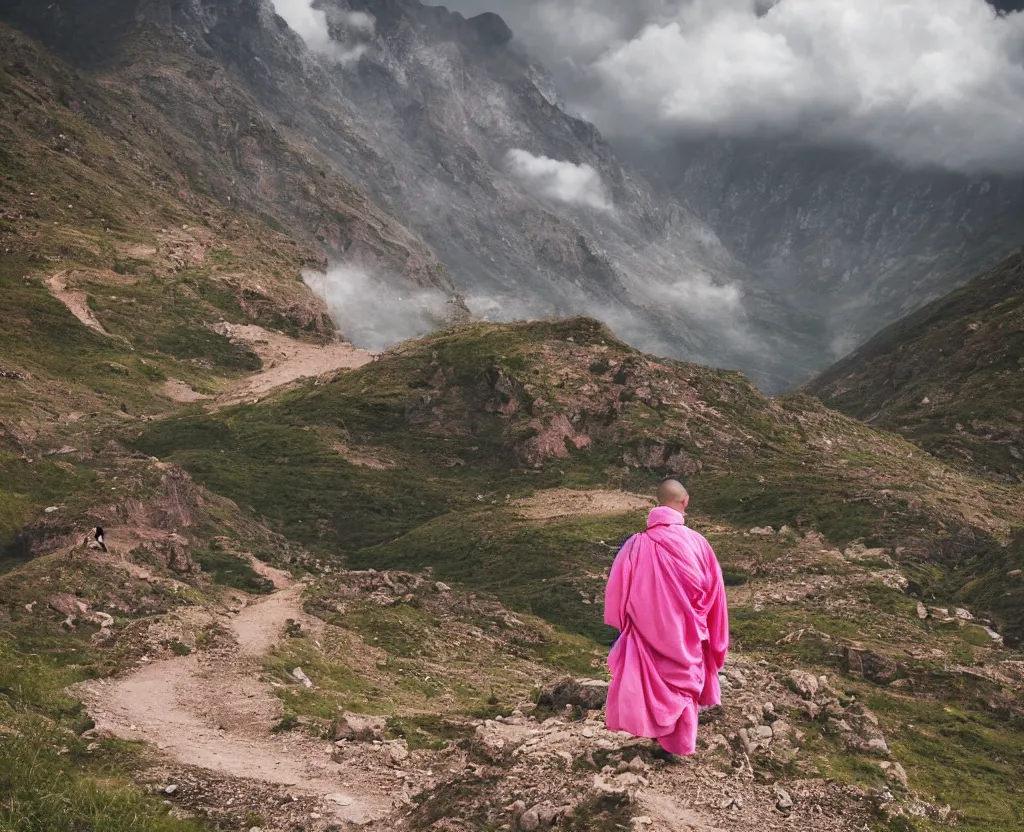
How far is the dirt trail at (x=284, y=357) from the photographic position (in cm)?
9919

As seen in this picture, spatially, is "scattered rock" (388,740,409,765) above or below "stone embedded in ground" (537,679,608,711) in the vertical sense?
below

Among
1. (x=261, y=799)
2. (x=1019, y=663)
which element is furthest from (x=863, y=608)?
(x=261, y=799)

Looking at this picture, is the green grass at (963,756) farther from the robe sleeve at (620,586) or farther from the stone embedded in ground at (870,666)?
the robe sleeve at (620,586)

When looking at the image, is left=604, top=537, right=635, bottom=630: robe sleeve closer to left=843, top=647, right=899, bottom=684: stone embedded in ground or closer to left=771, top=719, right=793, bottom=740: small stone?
left=771, top=719, right=793, bottom=740: small stone

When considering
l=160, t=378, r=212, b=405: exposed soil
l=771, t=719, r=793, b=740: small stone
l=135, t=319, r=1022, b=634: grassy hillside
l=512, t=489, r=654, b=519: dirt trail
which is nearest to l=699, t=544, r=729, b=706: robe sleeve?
l=771, t=719, r=793, b=740: small stone

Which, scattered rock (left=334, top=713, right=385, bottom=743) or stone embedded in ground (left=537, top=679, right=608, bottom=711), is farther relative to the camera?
stone embedded in ground (left=537, top=679, right=608, bottom=711)

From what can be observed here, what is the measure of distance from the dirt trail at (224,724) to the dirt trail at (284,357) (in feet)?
230

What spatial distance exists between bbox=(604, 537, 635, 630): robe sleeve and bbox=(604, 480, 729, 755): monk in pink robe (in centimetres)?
2

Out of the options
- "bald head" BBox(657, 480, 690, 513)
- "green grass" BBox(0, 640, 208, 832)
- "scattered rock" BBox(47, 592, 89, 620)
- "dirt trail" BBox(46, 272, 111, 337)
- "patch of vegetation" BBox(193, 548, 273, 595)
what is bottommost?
"green grass" BBox(0, 640, 208, 832)

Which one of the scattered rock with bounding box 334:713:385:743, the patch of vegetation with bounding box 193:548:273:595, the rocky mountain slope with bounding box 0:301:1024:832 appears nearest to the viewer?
the rocky mountain slope with bounding box 0:301:1024:832

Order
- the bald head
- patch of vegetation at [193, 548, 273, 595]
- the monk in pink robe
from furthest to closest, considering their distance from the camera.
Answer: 1. patch of vegetation at [193, 548, 273, 595]
2. the bald head
3. the monk in pink robe

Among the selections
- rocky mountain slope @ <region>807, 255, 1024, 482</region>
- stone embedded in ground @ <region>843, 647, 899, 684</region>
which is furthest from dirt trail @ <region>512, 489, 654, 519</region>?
rocky mountain slope @ <region>807, 255, 1024, 482</region>

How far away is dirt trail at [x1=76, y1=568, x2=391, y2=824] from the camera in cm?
1745

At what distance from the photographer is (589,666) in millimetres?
33875
